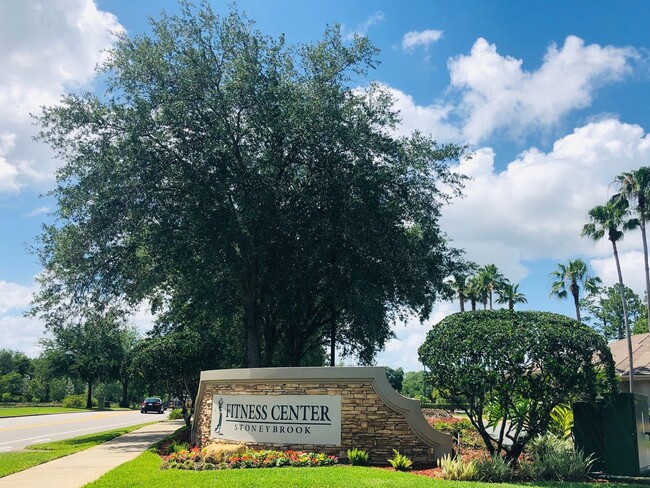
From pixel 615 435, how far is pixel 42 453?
1572cm

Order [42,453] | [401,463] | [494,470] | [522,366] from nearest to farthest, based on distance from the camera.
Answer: [494,470] → [522,366] → [401,463] → [42,453]

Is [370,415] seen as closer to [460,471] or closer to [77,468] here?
[460,471]

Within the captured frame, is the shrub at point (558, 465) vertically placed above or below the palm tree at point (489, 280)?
below

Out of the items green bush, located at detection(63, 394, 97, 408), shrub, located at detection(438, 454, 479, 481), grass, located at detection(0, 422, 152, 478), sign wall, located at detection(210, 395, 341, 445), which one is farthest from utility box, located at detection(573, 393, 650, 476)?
green bush, located at detection(63, 394, 97, 408)

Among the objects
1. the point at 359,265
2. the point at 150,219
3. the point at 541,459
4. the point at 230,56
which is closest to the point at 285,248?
the point at 359,265

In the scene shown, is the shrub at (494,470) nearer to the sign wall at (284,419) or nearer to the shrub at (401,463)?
the shrub at (401,463)

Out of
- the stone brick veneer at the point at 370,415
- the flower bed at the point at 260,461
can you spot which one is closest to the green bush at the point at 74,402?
the flower bed at the point at 260,461

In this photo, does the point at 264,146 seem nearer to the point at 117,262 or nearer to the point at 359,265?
the point at 359,265

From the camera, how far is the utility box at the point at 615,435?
12.5m

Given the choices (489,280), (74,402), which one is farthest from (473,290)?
(74,402)

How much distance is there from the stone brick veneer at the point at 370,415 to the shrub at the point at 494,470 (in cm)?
160

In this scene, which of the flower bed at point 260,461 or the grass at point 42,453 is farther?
the grass at point 42,453

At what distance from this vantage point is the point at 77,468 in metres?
13.7

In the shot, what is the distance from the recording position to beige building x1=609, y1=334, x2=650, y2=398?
3044 cm
